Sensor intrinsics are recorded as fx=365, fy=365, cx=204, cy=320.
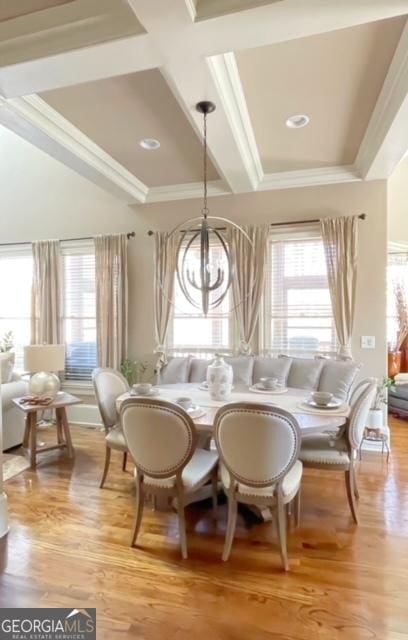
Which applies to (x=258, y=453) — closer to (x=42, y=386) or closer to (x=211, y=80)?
(x=211, y=80)

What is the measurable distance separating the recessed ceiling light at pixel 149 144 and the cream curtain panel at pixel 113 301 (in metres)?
1.55

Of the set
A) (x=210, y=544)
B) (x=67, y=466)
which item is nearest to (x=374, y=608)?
(x=210, y=544)

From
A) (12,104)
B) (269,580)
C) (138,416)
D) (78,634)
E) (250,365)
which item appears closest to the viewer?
(78,634)

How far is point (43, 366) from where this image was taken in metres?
3.93

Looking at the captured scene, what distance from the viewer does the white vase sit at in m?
2.98

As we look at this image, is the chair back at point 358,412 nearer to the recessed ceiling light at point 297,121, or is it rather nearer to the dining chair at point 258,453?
the dining chair at point 258,453

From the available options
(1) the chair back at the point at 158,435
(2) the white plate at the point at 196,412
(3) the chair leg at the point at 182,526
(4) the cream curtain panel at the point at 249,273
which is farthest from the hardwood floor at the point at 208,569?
(4) the cream curtain panel at the point at 249,273

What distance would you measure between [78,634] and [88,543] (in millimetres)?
728

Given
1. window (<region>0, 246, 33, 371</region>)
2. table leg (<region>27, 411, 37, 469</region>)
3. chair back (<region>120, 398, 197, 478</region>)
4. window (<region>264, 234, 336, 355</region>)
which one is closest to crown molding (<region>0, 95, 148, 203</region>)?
window (<region>264, 234, 336, 355</region>)

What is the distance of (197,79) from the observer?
2367mm

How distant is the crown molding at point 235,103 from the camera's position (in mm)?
2355

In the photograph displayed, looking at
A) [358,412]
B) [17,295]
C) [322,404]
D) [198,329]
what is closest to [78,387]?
[17,295]

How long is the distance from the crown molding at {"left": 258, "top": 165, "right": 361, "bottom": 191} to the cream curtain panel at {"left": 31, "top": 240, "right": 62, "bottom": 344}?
3.07 metres

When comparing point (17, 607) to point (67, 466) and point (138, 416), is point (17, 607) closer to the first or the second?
point (138, 416)
